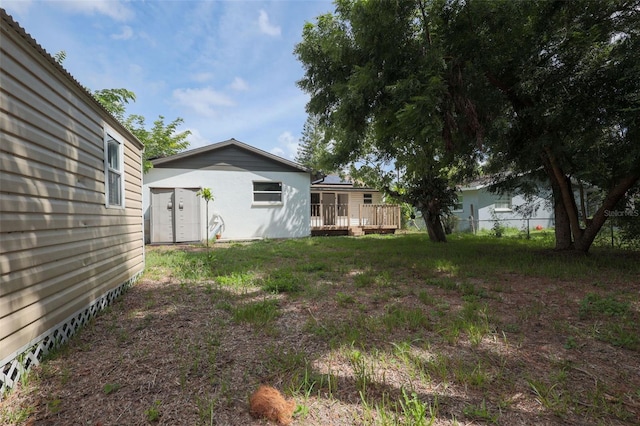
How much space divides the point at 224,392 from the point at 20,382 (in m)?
1.52

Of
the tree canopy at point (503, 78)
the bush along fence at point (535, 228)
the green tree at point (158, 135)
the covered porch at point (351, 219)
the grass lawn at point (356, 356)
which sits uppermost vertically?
the green tree at point (158, 135)

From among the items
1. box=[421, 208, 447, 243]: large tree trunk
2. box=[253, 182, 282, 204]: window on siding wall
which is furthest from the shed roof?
box=[421, 208, 447, 243]: large tree trunk

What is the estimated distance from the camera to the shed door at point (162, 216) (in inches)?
428

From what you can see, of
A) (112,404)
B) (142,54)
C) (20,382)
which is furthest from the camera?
(142,54)

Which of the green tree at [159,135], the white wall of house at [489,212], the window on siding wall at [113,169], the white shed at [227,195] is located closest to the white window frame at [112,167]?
the window on siding wall at [113,169]

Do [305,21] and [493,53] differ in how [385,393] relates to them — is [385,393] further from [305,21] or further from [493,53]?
[305,21]

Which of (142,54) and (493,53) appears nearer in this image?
(493,53)

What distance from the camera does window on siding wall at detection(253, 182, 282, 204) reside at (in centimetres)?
1281

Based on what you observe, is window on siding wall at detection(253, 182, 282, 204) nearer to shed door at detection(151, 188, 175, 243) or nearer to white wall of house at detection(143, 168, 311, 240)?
white wall of house at detection(143, 168, 311, 240)

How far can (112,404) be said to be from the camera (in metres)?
1.97

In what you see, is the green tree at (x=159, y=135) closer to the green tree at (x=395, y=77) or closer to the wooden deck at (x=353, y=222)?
the wooden deck at (x=353, y=222)

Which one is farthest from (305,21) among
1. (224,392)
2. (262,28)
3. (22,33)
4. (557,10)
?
(224,392)

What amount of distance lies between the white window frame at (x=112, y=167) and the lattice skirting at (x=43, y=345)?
1.35 meters

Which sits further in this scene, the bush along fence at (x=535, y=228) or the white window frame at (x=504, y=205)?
the white window frame at (x=504, y=205)
